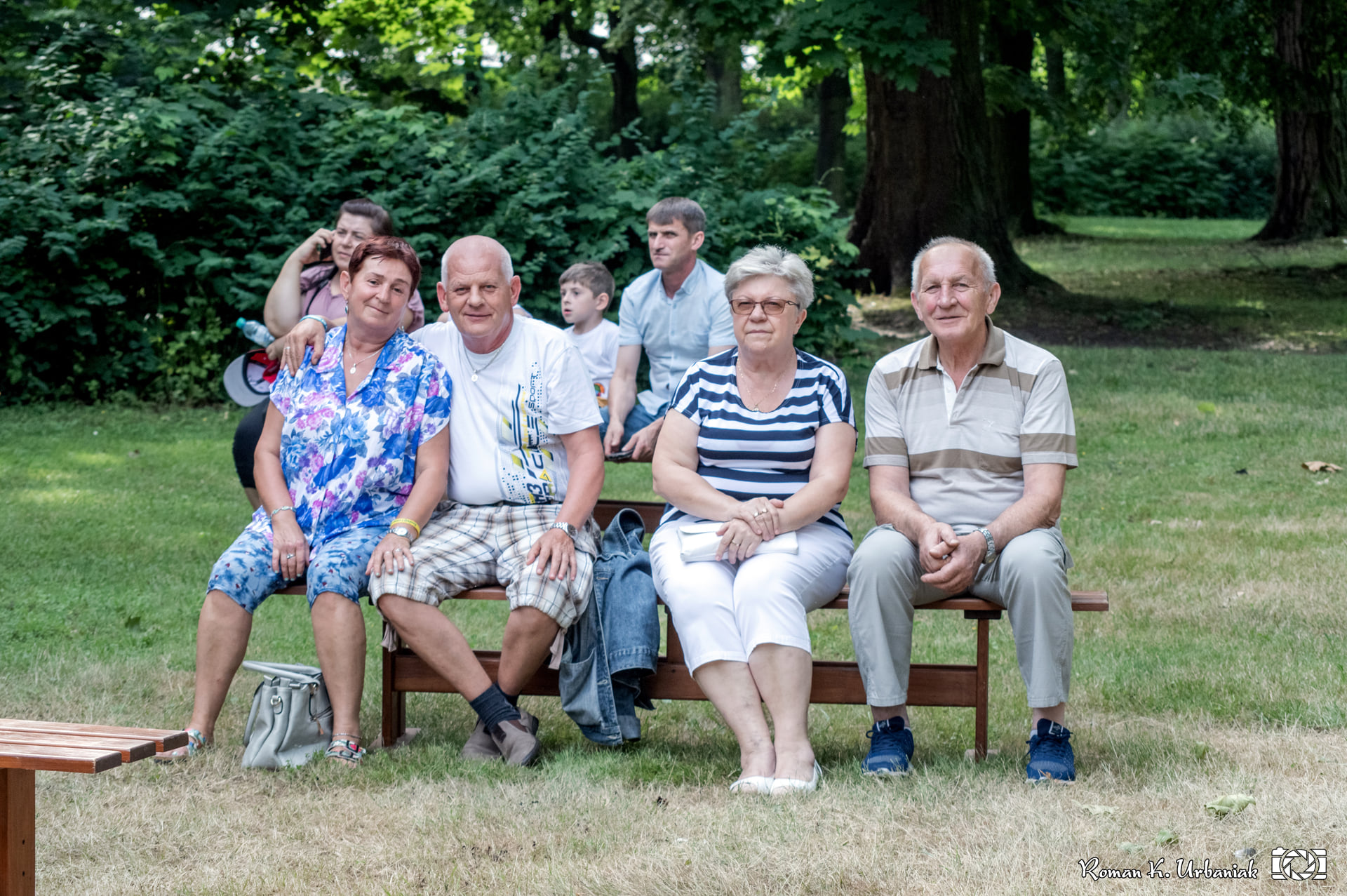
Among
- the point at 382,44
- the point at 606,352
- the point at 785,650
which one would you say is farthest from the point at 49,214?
the point at 382,44

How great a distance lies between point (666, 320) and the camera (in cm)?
604

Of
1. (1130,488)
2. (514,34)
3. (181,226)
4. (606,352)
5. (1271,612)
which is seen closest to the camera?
(1271,612)

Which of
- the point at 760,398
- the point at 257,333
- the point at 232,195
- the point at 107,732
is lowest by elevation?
the point at 107,732

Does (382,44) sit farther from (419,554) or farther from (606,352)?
(419,554)

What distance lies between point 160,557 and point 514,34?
24.8 meters

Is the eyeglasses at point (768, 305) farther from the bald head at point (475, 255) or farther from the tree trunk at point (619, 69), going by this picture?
the tree trunk at point (619, 69)

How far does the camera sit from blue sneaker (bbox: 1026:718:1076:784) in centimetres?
379

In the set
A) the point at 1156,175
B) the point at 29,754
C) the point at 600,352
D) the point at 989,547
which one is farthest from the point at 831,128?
the point at 29,754

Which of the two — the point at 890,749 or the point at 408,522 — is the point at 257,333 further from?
the point at 890,749

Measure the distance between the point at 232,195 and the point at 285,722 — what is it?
7.75 m

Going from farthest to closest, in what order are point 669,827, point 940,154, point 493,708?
1. point 940,154
2. point 493,708
3. point 669,827

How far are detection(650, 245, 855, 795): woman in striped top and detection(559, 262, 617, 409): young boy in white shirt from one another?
222cm

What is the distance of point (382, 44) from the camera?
24766mm

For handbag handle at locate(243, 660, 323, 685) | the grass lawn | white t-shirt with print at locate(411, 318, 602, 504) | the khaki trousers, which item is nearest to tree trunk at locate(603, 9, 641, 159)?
the grass lawn
